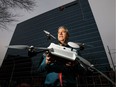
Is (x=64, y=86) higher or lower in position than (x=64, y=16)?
lower

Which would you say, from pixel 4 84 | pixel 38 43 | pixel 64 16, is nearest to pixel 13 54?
pixel 4 84

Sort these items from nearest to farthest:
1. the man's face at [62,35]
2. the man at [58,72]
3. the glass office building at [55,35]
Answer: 1. the man at [58,72]
2. the man's face at [62,35]
3. the glass office building at [55,35]

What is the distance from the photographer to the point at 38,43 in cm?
2575

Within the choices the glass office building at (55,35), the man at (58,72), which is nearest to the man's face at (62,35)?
the man at (58,72)

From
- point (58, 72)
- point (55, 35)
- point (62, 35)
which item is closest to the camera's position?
point (58, 72)

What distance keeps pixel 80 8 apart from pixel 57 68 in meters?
23.9

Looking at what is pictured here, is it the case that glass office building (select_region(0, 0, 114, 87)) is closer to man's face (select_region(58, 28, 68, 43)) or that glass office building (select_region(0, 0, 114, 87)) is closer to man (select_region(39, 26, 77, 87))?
man's face (select_region(58, 28, 68, 43))

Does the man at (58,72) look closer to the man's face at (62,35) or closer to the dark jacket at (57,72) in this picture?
the dark jacket at (57,72)

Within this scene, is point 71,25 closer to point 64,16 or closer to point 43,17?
point 64,16

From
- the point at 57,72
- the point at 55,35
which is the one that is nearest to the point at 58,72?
the point at 57,72

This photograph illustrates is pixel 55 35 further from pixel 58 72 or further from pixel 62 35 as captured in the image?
pixel 58 72

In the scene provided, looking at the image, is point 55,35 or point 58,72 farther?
point 55,35

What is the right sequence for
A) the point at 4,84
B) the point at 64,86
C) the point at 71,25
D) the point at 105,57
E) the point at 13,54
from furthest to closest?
1. the point at 13,54
2. the point at 4,84
3. the point at 71,25
4. the point at 105,57
5. the point at 64,86

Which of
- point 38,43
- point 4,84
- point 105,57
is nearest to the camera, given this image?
point 105,57
